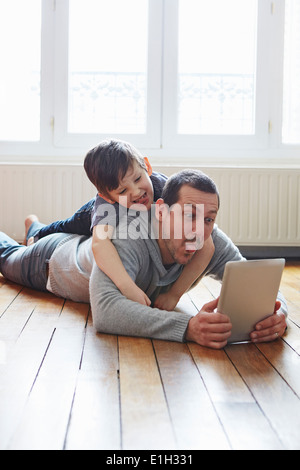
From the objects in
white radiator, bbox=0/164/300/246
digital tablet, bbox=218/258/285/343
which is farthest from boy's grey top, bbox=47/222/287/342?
white radiator, bbox=0/164/300/246

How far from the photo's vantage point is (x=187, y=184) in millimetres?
1650

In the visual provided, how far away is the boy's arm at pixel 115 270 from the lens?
163 centimetres

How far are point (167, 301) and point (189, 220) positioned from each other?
0.35 meters

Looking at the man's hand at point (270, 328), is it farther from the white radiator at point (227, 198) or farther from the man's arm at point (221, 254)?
the white radiator at point (227, 198)

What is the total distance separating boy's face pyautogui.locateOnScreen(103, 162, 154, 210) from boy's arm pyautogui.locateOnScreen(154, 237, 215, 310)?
235mm

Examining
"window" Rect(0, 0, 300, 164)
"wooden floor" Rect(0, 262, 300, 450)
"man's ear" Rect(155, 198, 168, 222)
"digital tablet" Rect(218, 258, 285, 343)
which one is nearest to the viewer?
"wooden floor" Rect(0, 262, 300, 450)

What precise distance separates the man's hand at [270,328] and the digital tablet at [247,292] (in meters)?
0.02

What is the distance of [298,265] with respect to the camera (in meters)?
3.52

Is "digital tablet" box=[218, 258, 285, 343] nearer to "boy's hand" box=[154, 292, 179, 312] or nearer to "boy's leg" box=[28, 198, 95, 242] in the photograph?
"boy's hand" box=[154, 292, 179, 312]

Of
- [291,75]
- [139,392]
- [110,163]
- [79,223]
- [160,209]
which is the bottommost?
[139,392]

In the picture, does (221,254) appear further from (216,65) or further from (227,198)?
(216,65)

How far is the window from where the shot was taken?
3732 millimetres

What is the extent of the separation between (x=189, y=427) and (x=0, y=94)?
127 inches

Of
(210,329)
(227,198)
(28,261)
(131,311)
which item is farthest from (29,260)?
(227,198)
